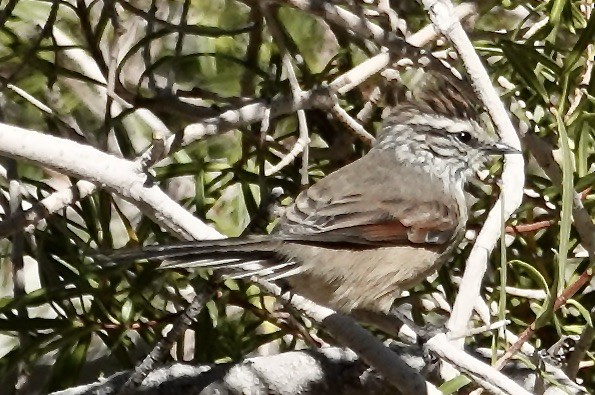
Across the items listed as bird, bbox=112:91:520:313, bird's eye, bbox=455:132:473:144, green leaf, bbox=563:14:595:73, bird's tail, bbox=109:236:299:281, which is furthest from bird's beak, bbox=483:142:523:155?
bird's tail, bbox=109:236:299:281

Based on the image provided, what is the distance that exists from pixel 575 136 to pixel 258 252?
756 mm

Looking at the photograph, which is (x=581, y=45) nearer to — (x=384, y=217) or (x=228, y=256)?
(x=384, y=217)

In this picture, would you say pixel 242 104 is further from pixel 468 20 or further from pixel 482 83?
pixel 482 83

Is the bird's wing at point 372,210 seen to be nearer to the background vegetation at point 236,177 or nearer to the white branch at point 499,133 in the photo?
the background vegetation at point 236,177

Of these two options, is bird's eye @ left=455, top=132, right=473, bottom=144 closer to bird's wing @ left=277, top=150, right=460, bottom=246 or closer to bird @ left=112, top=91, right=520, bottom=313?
bird @ left=112, top=91, right=520, bottom=313

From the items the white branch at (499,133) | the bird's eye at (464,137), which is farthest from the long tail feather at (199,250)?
the bird's eye at (464,137)

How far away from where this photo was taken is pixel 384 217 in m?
2.77

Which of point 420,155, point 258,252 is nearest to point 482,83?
point 258,252

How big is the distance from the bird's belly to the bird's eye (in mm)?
409

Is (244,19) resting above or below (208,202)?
above

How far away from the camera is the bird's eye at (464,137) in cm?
298

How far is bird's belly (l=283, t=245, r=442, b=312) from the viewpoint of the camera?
2.63 m

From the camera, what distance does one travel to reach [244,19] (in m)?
3.51

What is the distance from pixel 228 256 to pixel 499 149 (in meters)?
0.77
